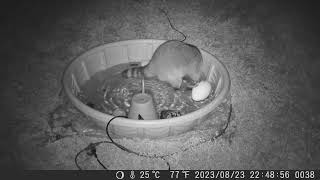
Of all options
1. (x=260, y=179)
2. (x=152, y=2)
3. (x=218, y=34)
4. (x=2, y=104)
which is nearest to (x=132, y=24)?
(x=152, y=2)

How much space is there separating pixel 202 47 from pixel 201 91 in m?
0.56

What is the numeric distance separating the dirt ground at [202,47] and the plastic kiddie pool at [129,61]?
0.06m

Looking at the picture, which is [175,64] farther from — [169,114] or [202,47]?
[202,47]

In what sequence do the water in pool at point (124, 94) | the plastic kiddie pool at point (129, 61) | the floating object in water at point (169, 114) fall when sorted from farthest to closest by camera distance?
the water in pool at point (124, 94) → the floating object in water at point (169, 114) → the plastic kiddie pool at point (129, 61)

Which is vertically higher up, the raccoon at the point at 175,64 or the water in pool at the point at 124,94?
the raccoon at the point at 175,64

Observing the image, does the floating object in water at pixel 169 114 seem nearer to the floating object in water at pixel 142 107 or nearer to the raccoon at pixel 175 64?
the floating object in water at pixel 142 107

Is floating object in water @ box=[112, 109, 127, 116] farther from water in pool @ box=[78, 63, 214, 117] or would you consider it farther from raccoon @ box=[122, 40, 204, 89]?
raccoon @ box=[122, 40, 204, 89]

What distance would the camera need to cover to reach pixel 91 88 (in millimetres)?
1408

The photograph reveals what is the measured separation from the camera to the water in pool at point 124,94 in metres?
1.32

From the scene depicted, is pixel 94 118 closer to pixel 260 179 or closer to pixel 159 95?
pixel 159 95

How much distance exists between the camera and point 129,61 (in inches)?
61.3

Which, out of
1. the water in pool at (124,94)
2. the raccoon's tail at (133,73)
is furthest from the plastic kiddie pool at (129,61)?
the raccoon's tail at (133,73)

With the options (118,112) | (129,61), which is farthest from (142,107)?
(129,61)

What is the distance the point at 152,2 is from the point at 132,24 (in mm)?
370
